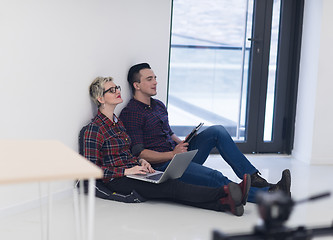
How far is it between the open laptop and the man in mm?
182

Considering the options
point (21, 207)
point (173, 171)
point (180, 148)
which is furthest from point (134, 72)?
point (21, 207)

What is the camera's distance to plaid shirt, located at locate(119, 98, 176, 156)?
4.29 m

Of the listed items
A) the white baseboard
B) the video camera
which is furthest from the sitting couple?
the video camera

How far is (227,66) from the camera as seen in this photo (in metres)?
5.92

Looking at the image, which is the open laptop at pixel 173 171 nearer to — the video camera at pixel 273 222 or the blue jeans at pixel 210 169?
the blue jeans at pixel 210 169

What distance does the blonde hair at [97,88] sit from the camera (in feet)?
13.6

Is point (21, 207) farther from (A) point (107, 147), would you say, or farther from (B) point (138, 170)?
(B) point (138, 170)

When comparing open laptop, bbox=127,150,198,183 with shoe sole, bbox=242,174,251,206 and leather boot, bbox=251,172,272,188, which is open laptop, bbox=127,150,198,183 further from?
leather boot, bbox=251,172,272,188

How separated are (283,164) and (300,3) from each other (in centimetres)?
161

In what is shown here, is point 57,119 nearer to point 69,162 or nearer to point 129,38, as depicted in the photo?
point 129,38

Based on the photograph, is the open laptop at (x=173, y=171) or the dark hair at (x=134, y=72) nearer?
the open laptop at (x=173, y=171)

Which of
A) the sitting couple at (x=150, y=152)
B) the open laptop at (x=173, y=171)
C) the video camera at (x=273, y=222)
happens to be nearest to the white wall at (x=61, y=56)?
the sitting couple at (x=150, y=152)

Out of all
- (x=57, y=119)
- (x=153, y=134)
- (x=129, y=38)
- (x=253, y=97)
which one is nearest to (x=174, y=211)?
(x=153, y=134)

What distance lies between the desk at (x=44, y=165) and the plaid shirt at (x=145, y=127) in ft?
5.50
